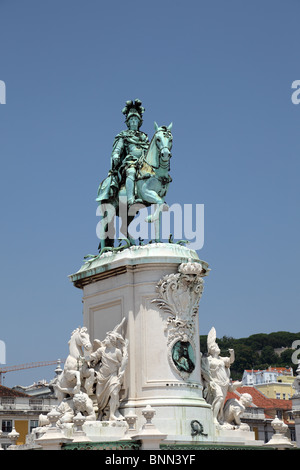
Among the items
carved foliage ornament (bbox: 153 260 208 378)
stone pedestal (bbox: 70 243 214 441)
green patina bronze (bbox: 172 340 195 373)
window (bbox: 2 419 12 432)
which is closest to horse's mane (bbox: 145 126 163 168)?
stone pedestal (bbox: 70 243 214 441)

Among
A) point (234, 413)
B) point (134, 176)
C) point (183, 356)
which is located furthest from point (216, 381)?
point (134, 176)

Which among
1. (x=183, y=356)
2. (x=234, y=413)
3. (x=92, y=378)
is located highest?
(x=183, y=356)

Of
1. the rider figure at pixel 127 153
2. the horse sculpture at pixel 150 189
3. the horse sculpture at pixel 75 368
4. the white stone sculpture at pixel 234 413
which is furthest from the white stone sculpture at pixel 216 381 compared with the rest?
the rider figure at pixel 127 153

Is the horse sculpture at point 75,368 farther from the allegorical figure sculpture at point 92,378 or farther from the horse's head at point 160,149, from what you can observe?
the horse's head at point 160,149

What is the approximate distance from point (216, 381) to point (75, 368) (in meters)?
3.98

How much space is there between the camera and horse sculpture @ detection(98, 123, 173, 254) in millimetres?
22328

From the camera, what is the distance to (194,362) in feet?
68.9

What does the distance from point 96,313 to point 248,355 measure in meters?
98.2

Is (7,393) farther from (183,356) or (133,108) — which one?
(183,356)

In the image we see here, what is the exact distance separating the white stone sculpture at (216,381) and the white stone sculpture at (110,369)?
2546mm

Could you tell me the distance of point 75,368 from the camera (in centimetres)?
2092

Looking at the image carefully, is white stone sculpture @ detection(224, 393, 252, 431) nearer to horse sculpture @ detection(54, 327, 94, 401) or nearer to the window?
horse sculpture @ detection(54, 327, 94, 401)
